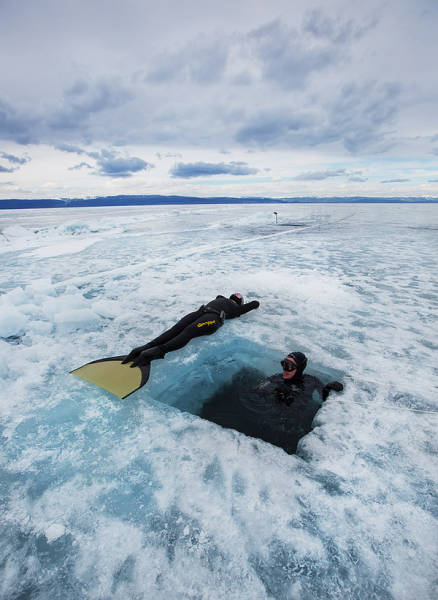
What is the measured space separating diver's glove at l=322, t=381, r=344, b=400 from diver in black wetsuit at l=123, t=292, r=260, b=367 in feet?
6.59

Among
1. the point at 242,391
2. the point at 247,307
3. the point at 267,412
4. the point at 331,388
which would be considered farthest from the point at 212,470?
the point at 247,307

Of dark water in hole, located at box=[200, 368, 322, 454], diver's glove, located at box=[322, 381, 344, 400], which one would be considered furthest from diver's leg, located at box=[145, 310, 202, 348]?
diver's glove, located at box=[322, 381, 344, 400]

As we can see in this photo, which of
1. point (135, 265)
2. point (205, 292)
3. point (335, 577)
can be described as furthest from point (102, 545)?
point (135, 265)

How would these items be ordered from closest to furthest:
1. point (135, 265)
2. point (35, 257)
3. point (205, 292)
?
point (205, 292) → point (135, 265) → point (35, 257)

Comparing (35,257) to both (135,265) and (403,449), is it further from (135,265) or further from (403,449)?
(403,449)

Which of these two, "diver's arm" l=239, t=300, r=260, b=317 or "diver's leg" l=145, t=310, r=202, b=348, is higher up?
"diver's leg" l=145, t=310, r=202, b=348

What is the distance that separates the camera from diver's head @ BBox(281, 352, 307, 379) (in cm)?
329

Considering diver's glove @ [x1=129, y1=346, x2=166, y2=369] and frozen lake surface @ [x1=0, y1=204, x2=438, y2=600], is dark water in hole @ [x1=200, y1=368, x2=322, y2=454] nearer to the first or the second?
frozen lake surface @ [x1=0, y1=204, x2=438, y2=600]

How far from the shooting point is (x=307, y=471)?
7.61 ft

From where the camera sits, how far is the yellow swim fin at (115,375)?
3.26m

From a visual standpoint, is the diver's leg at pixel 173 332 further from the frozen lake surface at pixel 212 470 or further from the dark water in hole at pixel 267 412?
the dark water in hole at pixel 267 412

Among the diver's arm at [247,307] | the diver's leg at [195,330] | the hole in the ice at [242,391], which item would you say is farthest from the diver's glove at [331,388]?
the diver's arm at [247,307]

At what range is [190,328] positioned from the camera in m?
4.38

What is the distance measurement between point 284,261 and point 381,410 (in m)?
7.52
